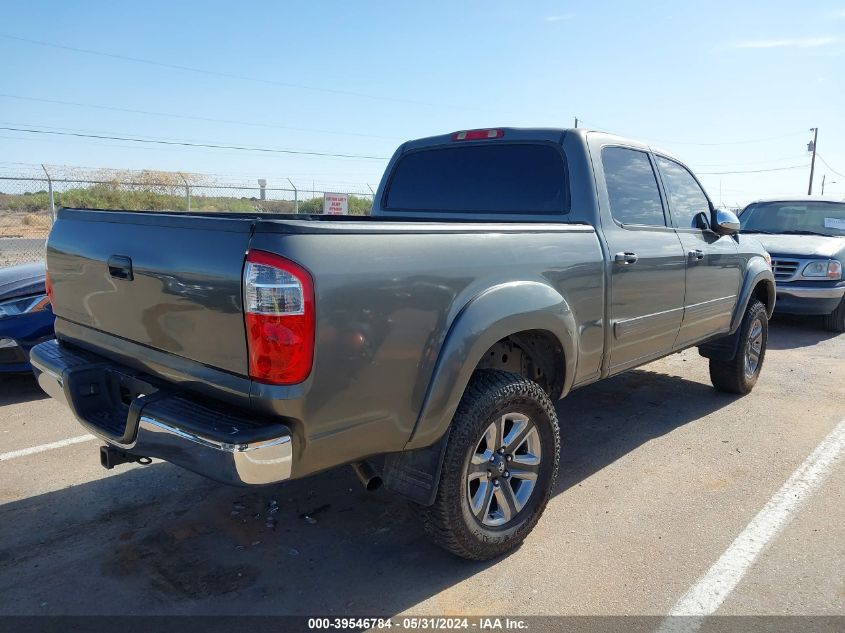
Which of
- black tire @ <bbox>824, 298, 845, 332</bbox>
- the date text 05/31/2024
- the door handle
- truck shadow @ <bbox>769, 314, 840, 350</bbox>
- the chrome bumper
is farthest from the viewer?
black tire @ <bbox>824, 298, 845, 332</bbox>

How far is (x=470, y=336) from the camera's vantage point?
8.89 ft

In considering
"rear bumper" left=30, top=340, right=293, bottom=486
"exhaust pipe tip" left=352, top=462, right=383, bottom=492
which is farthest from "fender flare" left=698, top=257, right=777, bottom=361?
"rear bumper" left=30, top=340, right=293, bottom=486

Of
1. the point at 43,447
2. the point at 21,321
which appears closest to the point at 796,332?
the point at 43,447

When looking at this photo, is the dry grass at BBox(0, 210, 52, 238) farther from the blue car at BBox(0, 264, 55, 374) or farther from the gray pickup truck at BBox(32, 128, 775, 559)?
the gray pickup truck at BBox(32, 128, 775, 559)

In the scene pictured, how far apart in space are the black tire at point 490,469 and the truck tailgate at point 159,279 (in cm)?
101

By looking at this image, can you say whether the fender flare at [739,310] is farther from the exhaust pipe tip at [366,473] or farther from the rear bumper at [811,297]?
the exhaust pipe tip at [366,473]

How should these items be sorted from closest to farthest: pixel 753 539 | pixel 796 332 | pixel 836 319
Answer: pixel 753 539
pixel 836 319
pixel 796 332

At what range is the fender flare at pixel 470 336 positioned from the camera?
264 centimetres

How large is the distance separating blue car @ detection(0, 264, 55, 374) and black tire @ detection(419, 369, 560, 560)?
3.85 m

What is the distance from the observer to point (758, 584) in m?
2.96

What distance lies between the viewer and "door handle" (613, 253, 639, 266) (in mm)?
3686

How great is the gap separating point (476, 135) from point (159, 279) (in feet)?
7.87

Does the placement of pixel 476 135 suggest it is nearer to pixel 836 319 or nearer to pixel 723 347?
pixel 723 347

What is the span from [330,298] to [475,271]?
2.51 ft
